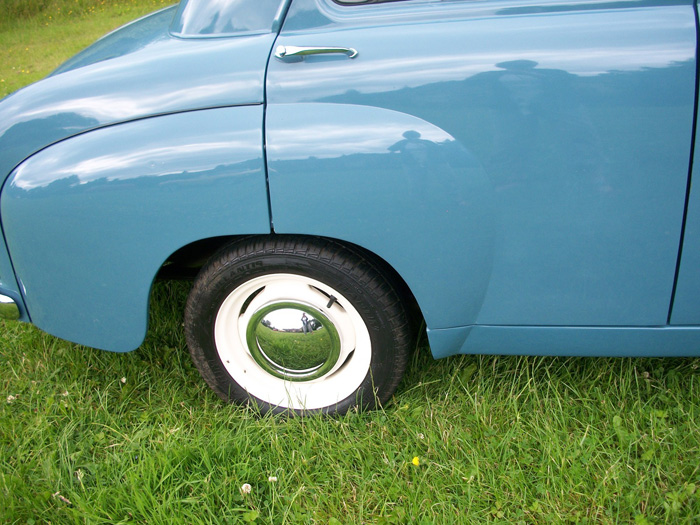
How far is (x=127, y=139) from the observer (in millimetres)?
1750

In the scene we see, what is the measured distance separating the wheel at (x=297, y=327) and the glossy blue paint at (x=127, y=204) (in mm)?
170

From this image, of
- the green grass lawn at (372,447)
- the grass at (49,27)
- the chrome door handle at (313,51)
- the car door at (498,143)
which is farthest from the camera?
the grass at (49,27)

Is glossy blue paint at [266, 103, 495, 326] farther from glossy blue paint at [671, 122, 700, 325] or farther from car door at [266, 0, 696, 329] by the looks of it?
glossy blue paint at [671, 122, 700, 325]

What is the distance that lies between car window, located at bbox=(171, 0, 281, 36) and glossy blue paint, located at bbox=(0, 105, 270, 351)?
299 millimetres

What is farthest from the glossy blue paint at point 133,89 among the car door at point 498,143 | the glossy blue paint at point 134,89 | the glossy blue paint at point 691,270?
the glossy blue paint at point 691,270

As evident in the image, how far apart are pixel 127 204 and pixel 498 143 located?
1.11 meters

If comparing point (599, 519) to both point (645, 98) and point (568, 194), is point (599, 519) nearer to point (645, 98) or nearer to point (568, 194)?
point (568, 194)

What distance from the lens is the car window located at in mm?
1802

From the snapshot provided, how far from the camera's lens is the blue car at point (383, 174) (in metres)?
1.57

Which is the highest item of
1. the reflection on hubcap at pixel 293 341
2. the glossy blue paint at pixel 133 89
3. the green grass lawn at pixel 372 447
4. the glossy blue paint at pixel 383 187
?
the glossy blue paint at pixel 133 89

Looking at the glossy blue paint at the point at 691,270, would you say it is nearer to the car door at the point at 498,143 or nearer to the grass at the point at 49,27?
the car door at the point at 498,143

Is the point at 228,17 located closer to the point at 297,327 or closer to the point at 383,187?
the point at 383,187

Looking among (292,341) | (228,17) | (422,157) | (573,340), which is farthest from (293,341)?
(228,17)

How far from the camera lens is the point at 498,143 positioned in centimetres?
160
